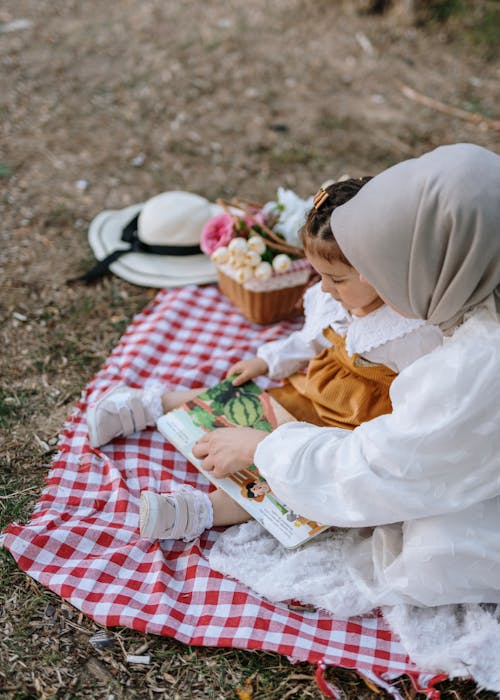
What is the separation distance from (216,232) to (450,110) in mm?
2540

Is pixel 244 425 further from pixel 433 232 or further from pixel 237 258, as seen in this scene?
pixel 433 232

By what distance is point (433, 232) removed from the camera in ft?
5.17

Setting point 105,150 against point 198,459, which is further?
point 105,150

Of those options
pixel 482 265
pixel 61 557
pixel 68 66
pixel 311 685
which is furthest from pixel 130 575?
pixel 68 66

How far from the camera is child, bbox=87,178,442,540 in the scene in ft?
6.69

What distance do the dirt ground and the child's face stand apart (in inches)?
40.1

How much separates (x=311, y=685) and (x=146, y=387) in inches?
49.6

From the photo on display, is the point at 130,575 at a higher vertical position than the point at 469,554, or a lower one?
lower

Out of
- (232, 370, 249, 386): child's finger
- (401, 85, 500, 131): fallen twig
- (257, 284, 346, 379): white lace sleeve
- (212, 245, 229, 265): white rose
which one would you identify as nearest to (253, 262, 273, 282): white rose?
(212, 245, 229, 265): white rose

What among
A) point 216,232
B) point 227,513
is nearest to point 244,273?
point 216,232

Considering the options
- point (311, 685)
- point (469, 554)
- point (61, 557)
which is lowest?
point (311, 685)

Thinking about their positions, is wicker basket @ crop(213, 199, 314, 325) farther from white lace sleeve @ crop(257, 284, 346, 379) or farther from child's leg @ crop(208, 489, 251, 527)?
child's leg @ crop(208, 489, 251, 527)

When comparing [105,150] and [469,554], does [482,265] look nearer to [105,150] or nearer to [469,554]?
[469,554]

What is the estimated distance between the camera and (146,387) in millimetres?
2713
